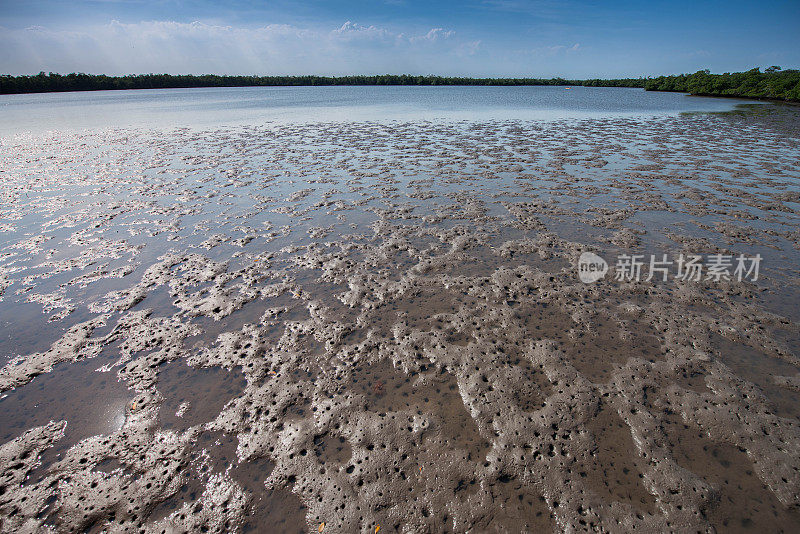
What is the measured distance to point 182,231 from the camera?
6.67 m

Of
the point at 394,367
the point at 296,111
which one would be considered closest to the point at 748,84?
the point at 296,111

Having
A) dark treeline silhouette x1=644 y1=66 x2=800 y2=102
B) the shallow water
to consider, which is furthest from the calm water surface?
the shallow water

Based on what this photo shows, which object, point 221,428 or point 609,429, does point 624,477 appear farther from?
point 221,428

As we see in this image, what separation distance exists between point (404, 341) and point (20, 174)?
14836 mm

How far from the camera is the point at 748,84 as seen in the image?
44.0 m

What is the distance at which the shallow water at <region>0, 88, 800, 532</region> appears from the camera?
7.79 ft

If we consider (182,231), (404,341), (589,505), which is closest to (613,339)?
(589,505)

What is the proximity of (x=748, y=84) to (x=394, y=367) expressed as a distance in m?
65.8

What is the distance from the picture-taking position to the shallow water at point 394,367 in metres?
2.38

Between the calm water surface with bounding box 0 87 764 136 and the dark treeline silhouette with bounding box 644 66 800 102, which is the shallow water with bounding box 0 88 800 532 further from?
the dark treeline silhouette with bounding box 644 66 800 102

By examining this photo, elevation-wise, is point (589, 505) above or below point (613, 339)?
below

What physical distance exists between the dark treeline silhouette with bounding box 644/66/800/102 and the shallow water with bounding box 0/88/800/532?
4725 centimetres

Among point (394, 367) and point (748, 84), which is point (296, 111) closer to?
point (394, 367)

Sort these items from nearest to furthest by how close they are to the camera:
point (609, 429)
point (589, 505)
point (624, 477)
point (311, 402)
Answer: point (589, 505), point (624, 477), point (609, 429), point (311, 402)
